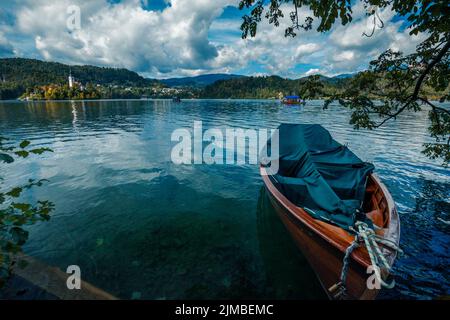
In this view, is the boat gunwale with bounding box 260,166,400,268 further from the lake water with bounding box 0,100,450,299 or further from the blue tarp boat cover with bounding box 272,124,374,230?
the lake water with bounding box 0,100,450,299

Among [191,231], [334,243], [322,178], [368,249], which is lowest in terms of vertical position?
[191,231]

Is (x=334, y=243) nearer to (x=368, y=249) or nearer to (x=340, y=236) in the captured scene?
(x=340, y=236)

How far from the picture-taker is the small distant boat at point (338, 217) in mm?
3906

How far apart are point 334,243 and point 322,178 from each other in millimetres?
2603

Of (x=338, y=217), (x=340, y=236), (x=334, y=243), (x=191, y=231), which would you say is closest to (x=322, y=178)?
(x=338, y=217)

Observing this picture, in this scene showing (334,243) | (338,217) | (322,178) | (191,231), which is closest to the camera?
(334,243)

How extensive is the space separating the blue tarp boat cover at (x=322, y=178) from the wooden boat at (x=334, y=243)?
0.33 m

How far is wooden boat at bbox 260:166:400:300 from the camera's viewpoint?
3.83m

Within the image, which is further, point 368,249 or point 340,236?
point 340,236

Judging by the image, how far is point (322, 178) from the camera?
6465mm

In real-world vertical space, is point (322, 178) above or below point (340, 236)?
above

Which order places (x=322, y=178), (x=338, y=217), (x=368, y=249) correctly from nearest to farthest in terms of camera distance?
(x=368, y=249) → (x=338, y=217) → (x=322, y=178)

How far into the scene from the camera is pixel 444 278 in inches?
206
